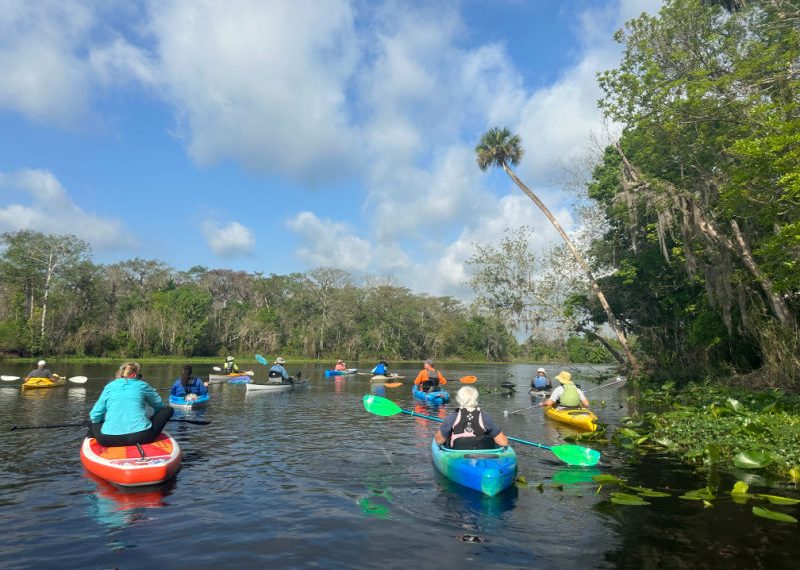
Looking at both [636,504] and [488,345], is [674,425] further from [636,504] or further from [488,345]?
[488,345]

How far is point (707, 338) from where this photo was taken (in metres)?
20.0

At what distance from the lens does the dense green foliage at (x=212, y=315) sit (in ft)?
164

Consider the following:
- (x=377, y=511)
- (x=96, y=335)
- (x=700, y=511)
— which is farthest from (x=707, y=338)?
(x=96, y=335)

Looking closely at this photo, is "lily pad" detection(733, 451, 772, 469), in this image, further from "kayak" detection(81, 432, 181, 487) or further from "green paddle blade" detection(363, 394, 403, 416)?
"kayak" detection(81, 432, 181, 487)

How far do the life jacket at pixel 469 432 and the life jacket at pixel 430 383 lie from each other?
13317mm

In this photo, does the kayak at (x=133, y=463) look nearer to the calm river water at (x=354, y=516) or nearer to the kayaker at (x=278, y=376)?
the calm river water at (x=354, y=516)

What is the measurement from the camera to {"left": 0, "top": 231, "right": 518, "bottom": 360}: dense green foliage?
4984 cm

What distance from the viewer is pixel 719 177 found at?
1781 cm

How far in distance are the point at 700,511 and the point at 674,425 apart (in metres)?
5.85

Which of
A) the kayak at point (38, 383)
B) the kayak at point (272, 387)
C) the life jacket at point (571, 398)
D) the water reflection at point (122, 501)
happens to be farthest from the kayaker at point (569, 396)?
the kayak at point (38, 383)

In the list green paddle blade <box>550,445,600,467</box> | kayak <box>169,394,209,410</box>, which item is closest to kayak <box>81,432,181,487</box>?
green paddle blade <box>550,445,600,467</box>

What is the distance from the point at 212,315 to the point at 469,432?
187 feet

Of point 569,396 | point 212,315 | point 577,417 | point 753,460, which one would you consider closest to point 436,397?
point 569,396

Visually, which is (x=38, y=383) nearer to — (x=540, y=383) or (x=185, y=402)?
(x=185, y=402)
